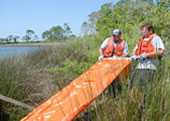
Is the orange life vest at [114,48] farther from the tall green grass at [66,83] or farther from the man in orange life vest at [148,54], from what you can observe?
the tall green grass at [66,83]

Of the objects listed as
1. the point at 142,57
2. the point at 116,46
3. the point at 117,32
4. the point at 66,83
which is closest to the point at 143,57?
the point at 142,57

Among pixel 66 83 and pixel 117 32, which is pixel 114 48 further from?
pixel 66 83

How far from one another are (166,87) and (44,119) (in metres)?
2.13

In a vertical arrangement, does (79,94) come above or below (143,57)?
below

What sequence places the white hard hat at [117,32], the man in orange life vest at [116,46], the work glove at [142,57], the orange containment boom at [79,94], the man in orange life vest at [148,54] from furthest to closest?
the man in orange life vest at [116,46], the white hard hat at [117,32], the work glove at [142,57], the orange containment boom at [79,94], the man in orange life vest at [148,54]

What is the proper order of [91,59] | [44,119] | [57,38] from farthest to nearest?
[57,38] < [91,59] < [44,119]

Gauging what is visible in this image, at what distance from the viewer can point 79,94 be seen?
23.9ft

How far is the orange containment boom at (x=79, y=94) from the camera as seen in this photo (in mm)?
6605

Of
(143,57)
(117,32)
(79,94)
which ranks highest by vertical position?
(117,32)

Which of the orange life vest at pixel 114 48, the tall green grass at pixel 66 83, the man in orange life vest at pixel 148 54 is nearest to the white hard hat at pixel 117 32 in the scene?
the orange life vest at pixel 114 48

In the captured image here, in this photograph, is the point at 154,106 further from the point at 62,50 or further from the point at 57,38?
the point at 57,38

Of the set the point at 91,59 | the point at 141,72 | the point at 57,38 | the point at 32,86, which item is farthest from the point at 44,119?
the point at 57,38

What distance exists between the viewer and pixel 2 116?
29.3 ft

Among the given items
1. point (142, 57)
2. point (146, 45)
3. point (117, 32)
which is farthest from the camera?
point (117, 32)
